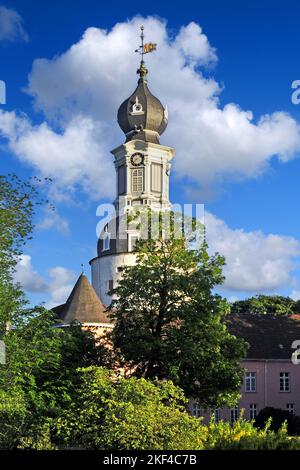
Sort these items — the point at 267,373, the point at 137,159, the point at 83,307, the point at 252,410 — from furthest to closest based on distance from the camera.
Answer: the point at 137,159, the point at 267,373, the point at 252,410, the point at 83,307

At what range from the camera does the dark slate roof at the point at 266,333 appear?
2185 inches

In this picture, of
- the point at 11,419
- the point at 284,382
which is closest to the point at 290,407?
the point at 284,382

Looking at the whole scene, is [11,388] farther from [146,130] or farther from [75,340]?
[146,130]

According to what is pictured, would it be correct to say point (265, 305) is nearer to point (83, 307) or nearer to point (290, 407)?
point (290, 407)

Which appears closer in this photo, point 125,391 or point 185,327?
point 125,391

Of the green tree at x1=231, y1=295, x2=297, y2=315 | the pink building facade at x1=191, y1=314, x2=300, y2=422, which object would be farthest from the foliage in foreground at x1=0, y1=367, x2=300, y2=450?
the green tree at x1=231, y1=295, x2=297, y2=315

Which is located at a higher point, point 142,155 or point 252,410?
point 142,155

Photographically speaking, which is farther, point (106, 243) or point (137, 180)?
point (137, 180)

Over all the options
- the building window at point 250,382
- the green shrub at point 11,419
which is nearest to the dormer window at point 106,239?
the building window at point 250,382

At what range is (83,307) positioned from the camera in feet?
164

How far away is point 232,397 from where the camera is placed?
35.4 m

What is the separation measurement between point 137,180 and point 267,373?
24.2 metres
